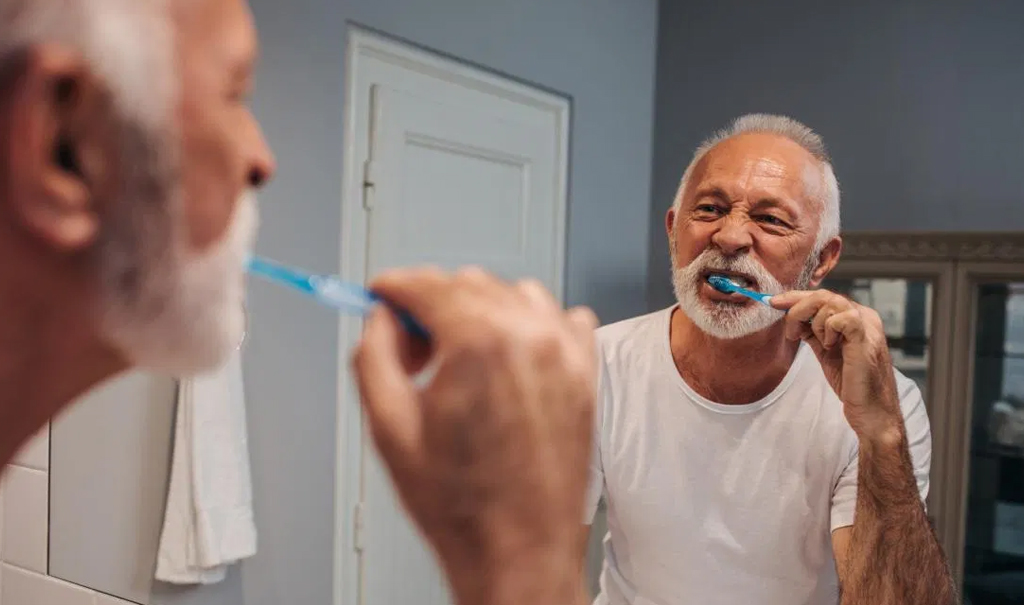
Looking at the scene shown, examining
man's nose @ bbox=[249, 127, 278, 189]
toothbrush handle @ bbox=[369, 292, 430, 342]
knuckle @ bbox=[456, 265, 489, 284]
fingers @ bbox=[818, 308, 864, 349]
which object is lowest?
fingers @ bbox=[818, 308, 864, 349]

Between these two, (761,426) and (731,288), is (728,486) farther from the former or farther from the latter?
(731,288)

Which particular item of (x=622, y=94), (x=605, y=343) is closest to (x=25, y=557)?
(x=605, y=343)

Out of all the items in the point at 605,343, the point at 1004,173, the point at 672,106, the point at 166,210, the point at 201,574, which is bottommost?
the point at 201,574

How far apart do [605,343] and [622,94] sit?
46.2 inches

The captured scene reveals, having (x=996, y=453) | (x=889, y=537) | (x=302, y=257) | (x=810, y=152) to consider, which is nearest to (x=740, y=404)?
(x=889, y=537)

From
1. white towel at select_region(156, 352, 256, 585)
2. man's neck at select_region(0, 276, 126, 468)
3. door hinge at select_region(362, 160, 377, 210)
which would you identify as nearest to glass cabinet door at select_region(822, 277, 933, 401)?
door hinge at select_region(362, 160, 377, 210)

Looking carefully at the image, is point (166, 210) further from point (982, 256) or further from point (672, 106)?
point (672, 106)

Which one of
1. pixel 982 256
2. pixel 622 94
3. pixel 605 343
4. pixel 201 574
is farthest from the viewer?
pixel 622 94

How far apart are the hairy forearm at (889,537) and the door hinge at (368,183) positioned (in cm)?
92

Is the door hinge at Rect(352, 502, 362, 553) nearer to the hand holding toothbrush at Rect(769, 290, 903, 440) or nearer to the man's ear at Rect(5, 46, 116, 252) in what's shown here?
the hand holding toothbrush at Rect(769, 290, 903, 440)

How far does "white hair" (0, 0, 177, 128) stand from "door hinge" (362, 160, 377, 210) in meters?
1.17

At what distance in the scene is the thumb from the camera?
330 millimetres

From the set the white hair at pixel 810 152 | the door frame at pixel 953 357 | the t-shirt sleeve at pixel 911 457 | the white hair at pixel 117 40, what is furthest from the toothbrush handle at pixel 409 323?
the door frame at pixel 953 357

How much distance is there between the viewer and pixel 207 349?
39 centimetres
